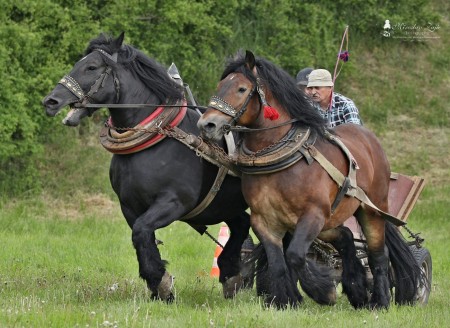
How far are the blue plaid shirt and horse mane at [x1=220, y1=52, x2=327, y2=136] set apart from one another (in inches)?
66.1

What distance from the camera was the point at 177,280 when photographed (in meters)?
10.4

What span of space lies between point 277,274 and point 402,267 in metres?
1.81

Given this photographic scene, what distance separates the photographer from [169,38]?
16.2m

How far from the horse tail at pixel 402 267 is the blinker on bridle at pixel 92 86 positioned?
278 centimetres

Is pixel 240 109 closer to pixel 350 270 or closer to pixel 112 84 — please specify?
pixel 112 84

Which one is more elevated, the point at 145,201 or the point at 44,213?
the point at 145,201

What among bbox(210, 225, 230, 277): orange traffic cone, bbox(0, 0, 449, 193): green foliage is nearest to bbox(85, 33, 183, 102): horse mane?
bbox(210, 225, 230, 277): orange traffic cone

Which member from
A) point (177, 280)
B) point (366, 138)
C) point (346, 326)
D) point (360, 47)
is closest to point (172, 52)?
point (360, 47)

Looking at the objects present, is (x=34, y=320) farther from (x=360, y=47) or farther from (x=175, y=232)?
(x=360, y=47)

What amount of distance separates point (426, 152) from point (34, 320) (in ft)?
40.8

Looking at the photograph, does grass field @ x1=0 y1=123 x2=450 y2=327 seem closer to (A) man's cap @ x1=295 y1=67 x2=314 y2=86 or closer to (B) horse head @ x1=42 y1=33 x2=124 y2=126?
(B) horse head @ x1=42 y1=33 x2=124 y2=126

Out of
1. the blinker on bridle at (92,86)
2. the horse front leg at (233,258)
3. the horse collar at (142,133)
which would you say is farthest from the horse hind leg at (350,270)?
the blinker on bridle at (92,86)

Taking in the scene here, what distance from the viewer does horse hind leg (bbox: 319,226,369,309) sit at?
8.61m

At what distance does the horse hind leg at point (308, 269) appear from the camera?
758 centimetres
